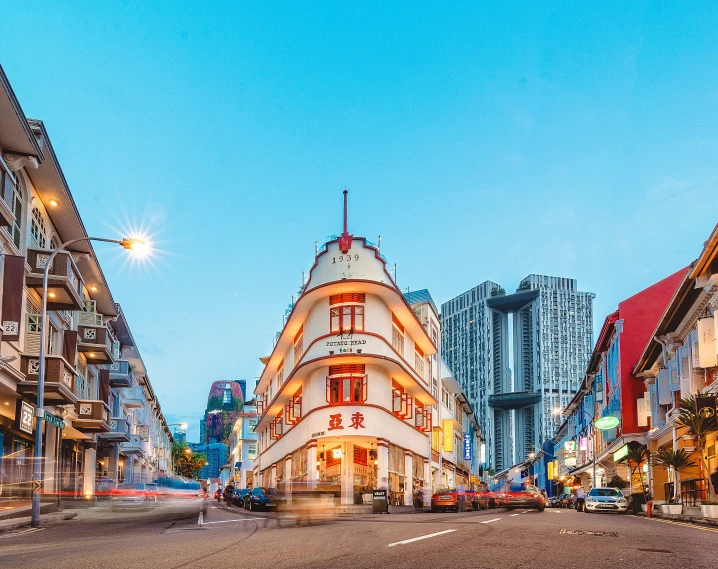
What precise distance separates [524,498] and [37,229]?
3174 centimetres

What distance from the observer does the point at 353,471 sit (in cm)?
4538

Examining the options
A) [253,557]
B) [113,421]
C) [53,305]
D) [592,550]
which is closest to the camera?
[253,557]

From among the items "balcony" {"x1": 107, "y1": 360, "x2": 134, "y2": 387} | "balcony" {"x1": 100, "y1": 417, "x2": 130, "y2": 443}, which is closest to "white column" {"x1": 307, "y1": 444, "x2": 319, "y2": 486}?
"balcony" {"x1": 100, "y1": 417, "x2": 130, "y2": 443}

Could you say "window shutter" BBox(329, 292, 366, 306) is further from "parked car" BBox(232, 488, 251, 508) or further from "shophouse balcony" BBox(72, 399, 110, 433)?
"parked car" BBox(232, 488, 251, 508)

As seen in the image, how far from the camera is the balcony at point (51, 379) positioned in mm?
29078

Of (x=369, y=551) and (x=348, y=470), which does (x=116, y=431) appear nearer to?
(x=348, y=470)

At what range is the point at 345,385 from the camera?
45375mm

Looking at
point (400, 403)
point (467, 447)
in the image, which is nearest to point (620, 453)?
point (400, 403)

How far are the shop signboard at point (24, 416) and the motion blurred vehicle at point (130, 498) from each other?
930 centimetres

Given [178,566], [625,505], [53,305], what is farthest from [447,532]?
[625,505]

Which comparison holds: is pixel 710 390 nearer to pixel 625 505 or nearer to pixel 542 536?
pixel 625 505

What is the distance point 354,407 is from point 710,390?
60.3 ft

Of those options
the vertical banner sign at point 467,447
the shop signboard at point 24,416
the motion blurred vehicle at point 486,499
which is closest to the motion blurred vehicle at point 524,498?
the motion blurred vehicle at point 486,499

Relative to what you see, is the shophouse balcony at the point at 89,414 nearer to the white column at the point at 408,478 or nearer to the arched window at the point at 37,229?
the arched window at the point at 37,229
